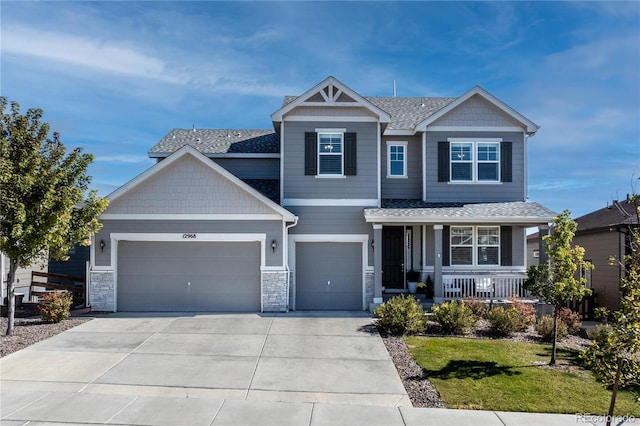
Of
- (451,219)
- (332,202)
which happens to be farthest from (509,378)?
(332,202)

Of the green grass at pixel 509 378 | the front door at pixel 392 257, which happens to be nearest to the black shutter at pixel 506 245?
the front door at pixel 392 257

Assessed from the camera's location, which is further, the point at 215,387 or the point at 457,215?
the point at 457,215

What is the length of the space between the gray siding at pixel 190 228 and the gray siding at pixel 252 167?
328 centimetres

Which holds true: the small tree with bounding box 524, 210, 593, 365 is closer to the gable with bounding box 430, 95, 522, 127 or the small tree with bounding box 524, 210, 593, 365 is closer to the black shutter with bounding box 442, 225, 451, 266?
the black shutter with bounding box 442, 225, 451, 266

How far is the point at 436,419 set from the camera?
6.95 metres

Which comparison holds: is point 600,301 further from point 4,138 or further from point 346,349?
point 4,138

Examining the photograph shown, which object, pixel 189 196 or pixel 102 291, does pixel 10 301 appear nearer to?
pixel 102 291

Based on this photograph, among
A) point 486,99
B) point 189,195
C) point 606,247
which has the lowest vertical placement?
point 606,247

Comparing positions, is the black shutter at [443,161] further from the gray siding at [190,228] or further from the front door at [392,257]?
the gray siding at [190,228]

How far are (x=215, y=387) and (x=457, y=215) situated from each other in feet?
31.4

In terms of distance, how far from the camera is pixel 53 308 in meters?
12.5

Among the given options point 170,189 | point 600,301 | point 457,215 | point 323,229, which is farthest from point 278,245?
point 600,301

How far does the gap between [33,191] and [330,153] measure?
346 inches

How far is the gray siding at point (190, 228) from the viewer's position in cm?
1442
